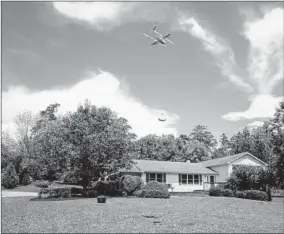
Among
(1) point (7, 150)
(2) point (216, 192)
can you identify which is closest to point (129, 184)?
(2) point (216, 192)

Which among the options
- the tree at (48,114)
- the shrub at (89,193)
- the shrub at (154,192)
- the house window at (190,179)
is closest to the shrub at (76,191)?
the shrub at (89,193)

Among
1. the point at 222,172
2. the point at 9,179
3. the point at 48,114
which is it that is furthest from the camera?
the point at 48,114

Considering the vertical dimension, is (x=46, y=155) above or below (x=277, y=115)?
below

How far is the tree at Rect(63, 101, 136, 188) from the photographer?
1136 inches

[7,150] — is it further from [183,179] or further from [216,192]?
[216,192]

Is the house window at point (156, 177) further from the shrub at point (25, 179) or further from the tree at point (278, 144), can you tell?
the shrub at point (25, 179)

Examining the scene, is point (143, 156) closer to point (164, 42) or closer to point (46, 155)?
point (46, 155)

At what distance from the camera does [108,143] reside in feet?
95.9

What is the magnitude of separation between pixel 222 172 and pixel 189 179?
5.09 meters

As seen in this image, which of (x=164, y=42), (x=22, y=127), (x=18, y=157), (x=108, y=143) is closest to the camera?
(x=164, y=42)

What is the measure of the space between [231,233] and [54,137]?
21.9 metres

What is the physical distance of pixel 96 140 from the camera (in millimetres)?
28609

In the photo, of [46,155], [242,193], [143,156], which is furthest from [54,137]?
[143,156]

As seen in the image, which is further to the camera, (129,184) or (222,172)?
(222,172)
